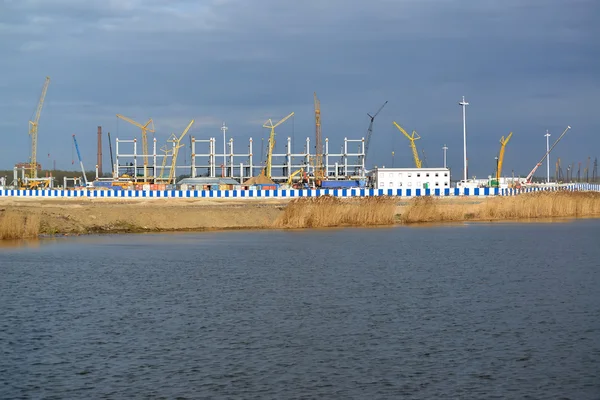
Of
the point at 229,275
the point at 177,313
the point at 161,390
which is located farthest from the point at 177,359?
the point at 229,275

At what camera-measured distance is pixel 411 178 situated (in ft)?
367

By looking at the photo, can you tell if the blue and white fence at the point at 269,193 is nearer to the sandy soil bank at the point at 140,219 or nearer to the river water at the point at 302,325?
the sandy soil bank at the point at 140,219

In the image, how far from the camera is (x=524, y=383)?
12109mm

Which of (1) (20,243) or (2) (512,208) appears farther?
(2) (512,208)

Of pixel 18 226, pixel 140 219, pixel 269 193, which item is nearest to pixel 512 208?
pixel 140 219

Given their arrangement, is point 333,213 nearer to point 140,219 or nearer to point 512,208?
point 140,219

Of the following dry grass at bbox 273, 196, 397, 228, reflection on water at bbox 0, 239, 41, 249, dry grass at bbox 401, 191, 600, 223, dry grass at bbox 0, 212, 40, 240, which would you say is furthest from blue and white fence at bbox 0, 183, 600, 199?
reflection on water at bbox 0, 239, 41, 249

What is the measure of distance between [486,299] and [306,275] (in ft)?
21.9

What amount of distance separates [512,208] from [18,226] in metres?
31.7

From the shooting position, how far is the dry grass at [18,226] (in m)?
39.9

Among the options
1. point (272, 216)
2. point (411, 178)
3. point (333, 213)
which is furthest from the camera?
point (411, 178)

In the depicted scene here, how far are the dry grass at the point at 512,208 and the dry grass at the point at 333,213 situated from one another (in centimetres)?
335

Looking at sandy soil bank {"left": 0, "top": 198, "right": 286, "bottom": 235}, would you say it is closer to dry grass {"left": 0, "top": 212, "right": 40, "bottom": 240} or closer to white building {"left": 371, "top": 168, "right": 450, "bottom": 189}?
dry grass {"left": 0, "top": 212, "right": 40, "bottom": 240}

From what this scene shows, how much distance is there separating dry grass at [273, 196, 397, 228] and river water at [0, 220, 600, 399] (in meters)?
16.8
